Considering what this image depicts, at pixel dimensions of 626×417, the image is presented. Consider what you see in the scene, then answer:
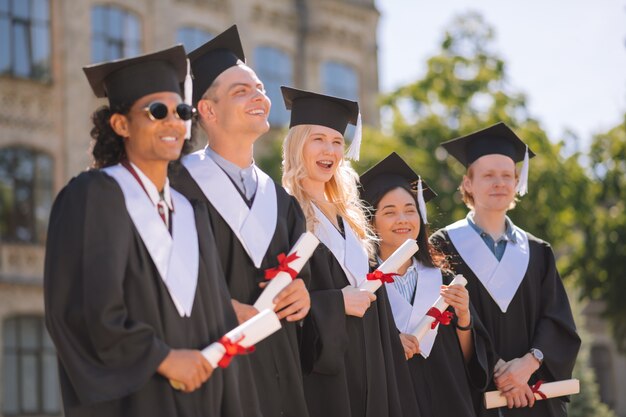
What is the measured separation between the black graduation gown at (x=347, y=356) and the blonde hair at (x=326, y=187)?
0.34m

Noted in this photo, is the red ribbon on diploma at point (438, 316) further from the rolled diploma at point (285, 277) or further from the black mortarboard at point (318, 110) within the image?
the rolled diploma at point (285, 277)

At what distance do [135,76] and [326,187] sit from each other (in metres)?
2.18

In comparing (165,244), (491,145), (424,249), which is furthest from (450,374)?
(165,244)

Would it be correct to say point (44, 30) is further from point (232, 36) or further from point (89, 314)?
point (89, 314)

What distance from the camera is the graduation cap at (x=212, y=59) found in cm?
637

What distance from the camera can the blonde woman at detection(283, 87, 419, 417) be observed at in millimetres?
6281

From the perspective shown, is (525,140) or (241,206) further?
(525,140)

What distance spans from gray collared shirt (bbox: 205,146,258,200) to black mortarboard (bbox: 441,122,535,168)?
114 inches

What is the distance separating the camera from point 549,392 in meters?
7.87

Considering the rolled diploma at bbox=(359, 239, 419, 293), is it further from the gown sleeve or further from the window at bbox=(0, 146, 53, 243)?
the window at bbox=(0, 146, 53, 243)

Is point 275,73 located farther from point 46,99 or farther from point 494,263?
point 494,263

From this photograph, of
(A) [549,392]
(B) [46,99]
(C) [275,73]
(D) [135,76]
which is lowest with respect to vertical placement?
(A) [549,392]

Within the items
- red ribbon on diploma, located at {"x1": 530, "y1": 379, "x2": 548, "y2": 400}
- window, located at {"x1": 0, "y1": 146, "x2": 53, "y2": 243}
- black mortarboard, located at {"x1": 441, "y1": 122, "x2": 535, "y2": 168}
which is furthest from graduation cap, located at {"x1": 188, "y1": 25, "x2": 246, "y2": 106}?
window, located at {"x1": 0, "y1": 146, "x2": 53, "y2": 243}

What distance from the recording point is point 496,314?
8156 mm
